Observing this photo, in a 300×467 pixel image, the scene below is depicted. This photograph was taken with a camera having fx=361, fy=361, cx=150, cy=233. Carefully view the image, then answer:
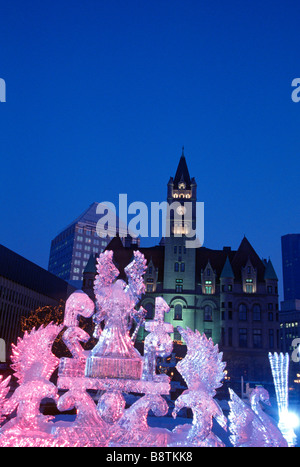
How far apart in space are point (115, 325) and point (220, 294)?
52.9 m

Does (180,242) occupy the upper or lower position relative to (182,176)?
lower

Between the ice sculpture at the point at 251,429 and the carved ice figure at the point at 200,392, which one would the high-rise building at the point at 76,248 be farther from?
the ice sculpture at the point at 251,429

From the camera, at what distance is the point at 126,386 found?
9.23 m

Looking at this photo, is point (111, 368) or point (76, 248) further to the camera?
point (76, 248)

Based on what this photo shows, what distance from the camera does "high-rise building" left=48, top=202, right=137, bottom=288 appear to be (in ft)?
414

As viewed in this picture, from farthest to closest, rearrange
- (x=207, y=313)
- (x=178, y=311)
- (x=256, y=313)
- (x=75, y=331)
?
(x=207, y=313) → (x=178, y=311) → (x=256, y=313) → (x=75, y=331)

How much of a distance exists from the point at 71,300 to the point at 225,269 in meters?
53.5

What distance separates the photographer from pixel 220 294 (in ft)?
200

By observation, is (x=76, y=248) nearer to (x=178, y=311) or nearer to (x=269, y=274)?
(x=178, y=311)

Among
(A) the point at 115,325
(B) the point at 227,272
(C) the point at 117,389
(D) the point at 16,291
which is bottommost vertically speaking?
(C) the point at 117,389

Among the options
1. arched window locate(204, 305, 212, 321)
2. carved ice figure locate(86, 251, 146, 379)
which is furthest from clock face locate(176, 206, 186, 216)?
carved ice figure locate(86, 251, 146, 379)

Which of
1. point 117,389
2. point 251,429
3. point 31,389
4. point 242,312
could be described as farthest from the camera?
point 242,312

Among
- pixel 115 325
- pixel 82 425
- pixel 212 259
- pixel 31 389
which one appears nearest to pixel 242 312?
pixel 212 259

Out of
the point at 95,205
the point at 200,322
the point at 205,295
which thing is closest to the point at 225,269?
the point at 205,295
